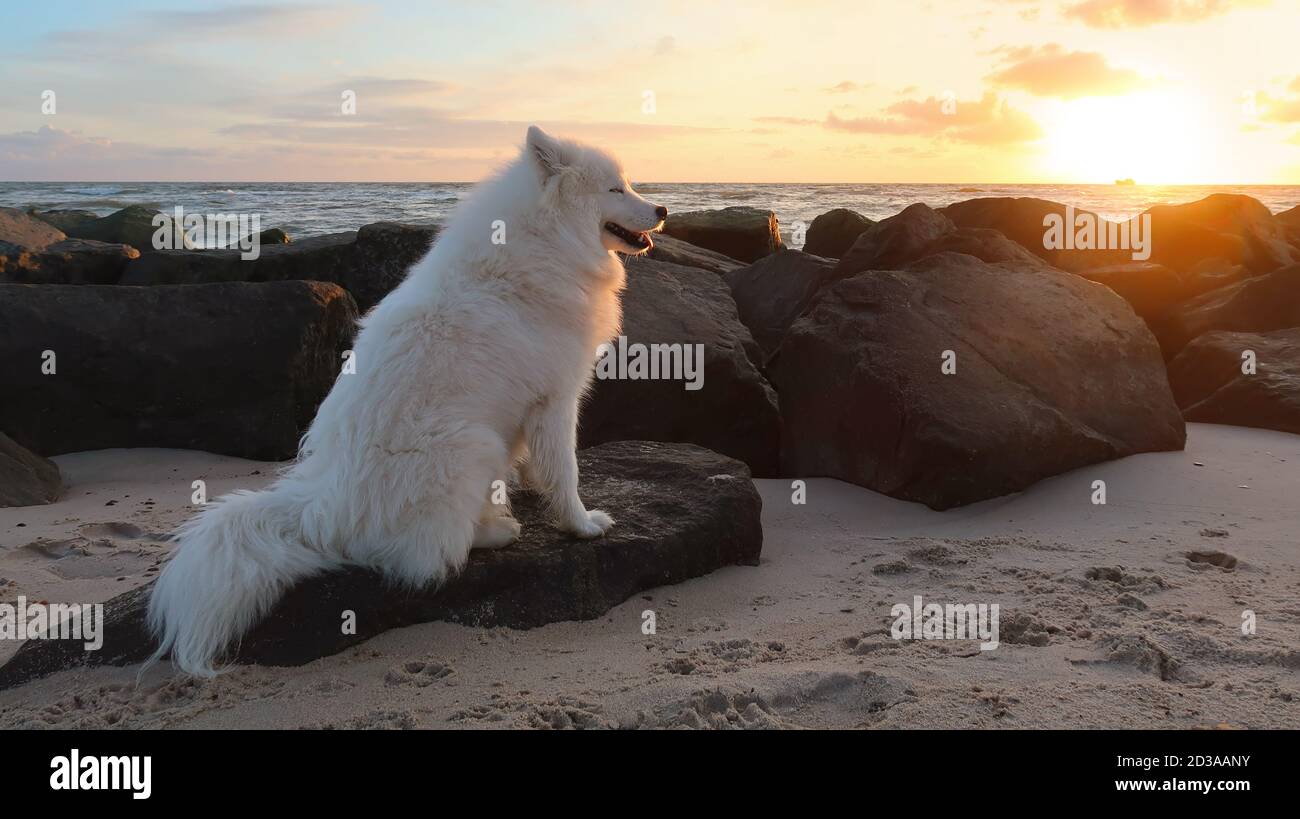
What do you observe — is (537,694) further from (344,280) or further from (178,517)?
(344,280)

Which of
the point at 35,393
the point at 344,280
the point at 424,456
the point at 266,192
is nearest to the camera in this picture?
the point at 424,456

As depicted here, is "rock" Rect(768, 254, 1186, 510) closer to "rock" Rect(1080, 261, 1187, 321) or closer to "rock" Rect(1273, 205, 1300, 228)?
"rock" Rect(1080, 261, 1187, 321)

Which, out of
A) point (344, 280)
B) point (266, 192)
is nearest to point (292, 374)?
point (344, 280)

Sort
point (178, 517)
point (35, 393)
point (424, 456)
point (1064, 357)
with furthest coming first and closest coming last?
point (35, 393) → point (1064, 357) → point (178, 517) → point (424, 456)

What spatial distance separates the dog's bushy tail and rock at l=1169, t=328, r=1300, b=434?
7094 mm

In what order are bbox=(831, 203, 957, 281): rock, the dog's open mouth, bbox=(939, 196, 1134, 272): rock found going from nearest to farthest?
the dog's open mouth
bbox=(831, 203, 957, 281): rock
bbox=(939, 196, 1134, 272): rock

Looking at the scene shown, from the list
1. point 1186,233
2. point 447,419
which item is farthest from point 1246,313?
point 447,419

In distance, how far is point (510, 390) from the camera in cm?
446

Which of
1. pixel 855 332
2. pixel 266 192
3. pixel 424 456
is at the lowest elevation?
pixel 424 456

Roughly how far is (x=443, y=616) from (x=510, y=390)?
1.09 m

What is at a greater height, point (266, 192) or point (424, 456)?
point (266, 192)

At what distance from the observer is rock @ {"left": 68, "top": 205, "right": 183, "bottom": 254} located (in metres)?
17.2

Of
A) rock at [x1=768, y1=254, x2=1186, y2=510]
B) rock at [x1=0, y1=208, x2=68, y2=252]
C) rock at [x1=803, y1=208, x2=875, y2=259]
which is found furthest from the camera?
rock at [x1=803, y1=208, x2=875, y2=259]

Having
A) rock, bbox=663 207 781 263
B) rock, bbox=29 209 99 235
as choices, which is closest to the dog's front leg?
rock, bbox=663 207 781 263
